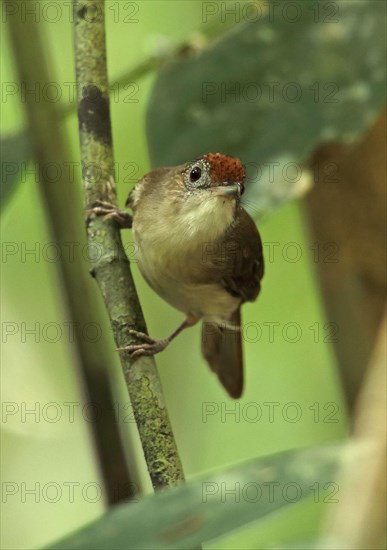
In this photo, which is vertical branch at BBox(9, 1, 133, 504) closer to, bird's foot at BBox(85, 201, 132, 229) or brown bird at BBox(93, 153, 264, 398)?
bird's foot at BBox(85, 201, 132, 229)

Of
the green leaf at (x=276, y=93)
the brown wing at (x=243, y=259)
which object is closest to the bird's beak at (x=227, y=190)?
the brown wing at (x=243, y=259)

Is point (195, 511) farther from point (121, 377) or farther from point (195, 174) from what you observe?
point (121, 377)

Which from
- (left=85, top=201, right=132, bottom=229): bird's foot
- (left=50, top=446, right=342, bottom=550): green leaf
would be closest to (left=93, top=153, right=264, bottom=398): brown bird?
(left=85, top=201, right=132, bottom=229): bird's foot

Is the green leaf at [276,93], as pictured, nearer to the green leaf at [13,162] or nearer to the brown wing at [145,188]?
the green leaf at [13,162]

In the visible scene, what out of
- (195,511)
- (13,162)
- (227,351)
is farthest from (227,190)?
(195,511)

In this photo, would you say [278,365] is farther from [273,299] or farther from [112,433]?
[112,433]

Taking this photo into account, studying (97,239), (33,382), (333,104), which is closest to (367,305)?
(333,104)

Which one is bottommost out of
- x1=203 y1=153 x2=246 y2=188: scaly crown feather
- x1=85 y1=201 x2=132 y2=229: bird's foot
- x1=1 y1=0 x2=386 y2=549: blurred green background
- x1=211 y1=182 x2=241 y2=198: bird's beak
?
x1=1 y1=0 x2=386 y2=549: blurred green background

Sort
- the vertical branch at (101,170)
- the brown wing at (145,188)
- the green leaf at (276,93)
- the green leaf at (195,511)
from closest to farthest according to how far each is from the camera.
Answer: the green leaf at (195,511), the vertical branch at (101,170), the green leaf at (276,93), the brown wing at (145,188)
